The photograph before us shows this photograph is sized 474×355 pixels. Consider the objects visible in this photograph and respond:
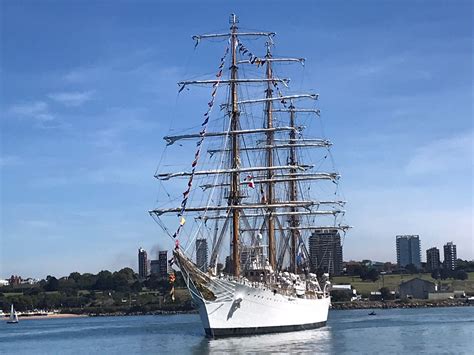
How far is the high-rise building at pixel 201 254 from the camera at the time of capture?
84525 millimetres

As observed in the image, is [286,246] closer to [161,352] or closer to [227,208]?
[227,208]

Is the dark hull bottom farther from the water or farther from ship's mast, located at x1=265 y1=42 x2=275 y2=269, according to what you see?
ship's mast, located at x1=265 y1=42 x2=275 y2=269

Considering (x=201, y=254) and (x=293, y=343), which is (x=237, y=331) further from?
(x=201, y=254)

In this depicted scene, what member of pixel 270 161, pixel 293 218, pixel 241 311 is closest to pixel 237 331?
pixel 241 311

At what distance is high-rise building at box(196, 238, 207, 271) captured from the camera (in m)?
84.5

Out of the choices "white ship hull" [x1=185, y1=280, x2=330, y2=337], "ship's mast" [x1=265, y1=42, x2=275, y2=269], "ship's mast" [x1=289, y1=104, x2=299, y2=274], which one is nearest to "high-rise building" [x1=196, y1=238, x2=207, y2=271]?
"white ship hull" [x1=185, y1=280, x2=330, y2=337]

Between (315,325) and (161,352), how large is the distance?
30440 millimetres

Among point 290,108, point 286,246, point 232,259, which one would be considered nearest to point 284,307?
point 232,259

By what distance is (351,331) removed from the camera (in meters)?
105

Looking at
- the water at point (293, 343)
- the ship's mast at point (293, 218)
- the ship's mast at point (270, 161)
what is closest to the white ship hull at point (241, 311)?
the water at point (293, 343)

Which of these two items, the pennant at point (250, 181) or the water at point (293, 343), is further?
the pennant at point (250, 181)

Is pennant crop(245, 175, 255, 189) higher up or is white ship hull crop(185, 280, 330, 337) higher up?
pennant crop(245, 175, 255, 189)

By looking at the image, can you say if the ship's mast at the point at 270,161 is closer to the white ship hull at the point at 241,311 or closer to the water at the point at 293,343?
the water at the point at 293,343

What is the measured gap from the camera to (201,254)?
3664 inches
